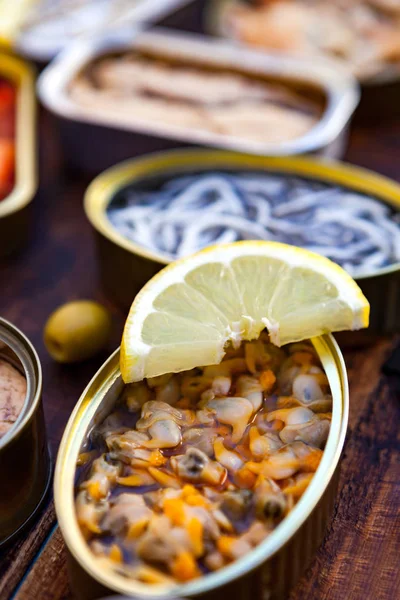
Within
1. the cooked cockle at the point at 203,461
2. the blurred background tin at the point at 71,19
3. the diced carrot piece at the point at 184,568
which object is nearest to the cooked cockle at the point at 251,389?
the cooked cockle at the point at 203,461

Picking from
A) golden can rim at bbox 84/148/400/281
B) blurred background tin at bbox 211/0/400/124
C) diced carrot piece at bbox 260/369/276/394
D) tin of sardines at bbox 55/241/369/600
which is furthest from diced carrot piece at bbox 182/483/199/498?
blurred background tin at bbox 211/0/400/124

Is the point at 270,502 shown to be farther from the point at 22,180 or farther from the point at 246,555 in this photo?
the point at 22,180

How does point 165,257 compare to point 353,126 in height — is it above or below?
above

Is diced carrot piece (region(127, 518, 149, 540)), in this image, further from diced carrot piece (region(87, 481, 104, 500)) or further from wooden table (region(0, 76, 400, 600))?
wooden table (region(0, 76, 400, 600))

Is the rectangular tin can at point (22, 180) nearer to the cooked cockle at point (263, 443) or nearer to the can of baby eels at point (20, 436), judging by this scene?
the can of baby eels at point (20, 436)

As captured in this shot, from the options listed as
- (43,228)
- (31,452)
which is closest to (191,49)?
(43,228)

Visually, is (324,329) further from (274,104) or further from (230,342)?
(274,104)
